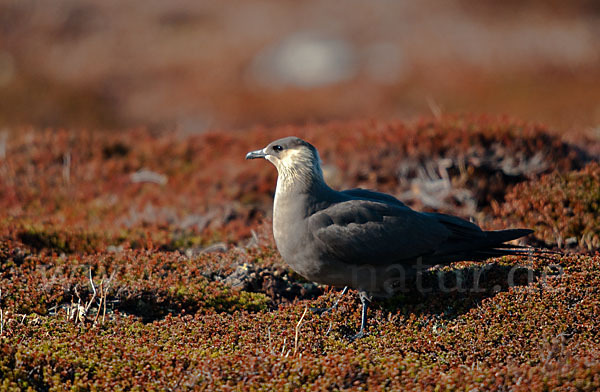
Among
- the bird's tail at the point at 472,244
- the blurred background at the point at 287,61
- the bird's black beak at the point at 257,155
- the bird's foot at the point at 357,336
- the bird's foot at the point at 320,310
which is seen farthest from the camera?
the blurred background at the point at 287,61

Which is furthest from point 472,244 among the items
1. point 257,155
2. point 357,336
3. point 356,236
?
point 257,155

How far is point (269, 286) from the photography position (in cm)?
642

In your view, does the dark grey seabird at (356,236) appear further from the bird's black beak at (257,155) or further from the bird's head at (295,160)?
the bird's black beak at (257,155)

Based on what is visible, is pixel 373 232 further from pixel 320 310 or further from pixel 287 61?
pixel 287 61

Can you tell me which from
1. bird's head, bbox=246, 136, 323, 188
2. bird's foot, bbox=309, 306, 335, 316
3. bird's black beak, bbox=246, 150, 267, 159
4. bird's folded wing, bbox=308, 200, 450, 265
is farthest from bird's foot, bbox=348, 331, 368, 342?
bird's black beak, bbox=246, 150, 267, 159

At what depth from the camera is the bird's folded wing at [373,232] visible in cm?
538

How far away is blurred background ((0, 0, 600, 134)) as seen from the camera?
22.9 metres

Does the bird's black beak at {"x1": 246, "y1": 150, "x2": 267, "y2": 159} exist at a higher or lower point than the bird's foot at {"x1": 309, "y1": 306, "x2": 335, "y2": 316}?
higher

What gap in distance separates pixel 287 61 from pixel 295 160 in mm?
22389

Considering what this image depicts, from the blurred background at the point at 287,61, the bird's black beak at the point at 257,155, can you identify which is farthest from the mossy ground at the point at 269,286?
the blurred background at the point at 287,61

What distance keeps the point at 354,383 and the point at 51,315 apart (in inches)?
120

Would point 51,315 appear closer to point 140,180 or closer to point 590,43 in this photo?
point 140,180

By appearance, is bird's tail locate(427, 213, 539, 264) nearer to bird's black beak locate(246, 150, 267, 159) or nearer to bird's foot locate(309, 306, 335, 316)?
bird's foot locate(309, 306, 335, 316)

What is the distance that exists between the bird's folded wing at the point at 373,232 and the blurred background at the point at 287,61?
15078mm
